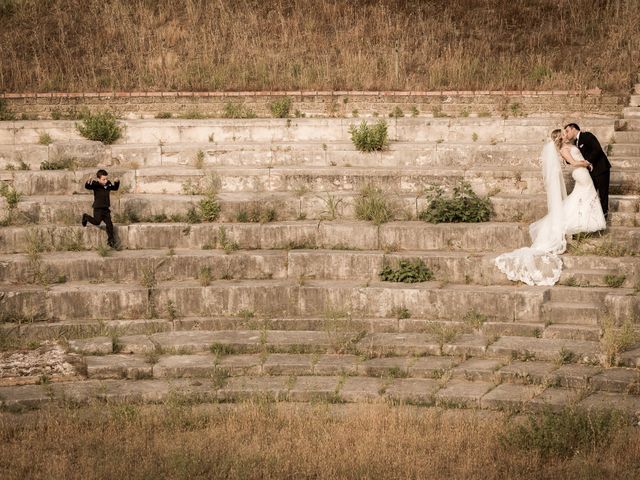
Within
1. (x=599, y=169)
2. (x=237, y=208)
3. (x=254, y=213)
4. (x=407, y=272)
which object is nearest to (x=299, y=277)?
(x=407, y=272)

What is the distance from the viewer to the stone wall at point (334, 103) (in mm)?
16016

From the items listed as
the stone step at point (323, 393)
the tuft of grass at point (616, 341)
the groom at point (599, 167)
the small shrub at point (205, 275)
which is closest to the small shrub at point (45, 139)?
the small shrub at point (205, 275)

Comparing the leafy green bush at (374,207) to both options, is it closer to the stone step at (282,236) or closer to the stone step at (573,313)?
the stone step at (282,236)

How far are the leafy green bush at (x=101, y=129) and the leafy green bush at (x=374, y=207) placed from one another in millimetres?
4852

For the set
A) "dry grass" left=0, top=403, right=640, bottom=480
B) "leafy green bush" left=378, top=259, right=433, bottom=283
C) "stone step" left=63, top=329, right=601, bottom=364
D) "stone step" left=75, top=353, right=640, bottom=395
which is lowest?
"dry grass" left=0, top=403, right=640, bottom=480

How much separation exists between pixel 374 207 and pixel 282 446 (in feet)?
18.7

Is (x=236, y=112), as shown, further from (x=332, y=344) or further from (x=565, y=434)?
(x=565, y=434)

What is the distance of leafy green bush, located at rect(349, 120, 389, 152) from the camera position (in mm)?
15234

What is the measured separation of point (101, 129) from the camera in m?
15.9

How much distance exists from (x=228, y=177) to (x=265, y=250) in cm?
216

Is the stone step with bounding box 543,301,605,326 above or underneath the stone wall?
underneath

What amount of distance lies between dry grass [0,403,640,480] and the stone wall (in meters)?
8.20

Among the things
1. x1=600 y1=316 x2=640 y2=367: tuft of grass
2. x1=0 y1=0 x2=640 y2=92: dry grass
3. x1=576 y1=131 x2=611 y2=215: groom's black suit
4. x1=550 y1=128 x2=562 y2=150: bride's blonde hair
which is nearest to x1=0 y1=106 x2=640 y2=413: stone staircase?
x1=600 y1=316 x2=640 y2=367: tuft of grass

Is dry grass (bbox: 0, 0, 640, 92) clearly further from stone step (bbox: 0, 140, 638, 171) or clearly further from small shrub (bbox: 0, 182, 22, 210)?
small shrub (bbox: 0, 182, 22, 210)
